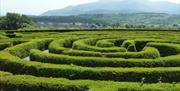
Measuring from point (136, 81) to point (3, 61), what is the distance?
7.00 meters

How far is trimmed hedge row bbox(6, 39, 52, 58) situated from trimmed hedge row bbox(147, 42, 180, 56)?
286 inches

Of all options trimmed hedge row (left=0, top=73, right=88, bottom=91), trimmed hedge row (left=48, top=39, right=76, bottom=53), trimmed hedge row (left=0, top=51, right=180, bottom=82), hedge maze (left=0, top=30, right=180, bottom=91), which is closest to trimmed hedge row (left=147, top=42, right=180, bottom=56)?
hedge maze (left=0, top=30, right=180, bottom=91)

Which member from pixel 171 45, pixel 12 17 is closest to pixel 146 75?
pixel 171 45

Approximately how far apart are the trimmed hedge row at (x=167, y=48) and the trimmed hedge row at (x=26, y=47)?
23.9 feet

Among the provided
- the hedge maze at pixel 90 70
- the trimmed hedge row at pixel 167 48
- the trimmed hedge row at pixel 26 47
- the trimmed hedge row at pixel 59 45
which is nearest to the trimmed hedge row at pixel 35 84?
the hedge maze at pixel 90 70

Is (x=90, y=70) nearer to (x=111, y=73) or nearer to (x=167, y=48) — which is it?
(x=111, y=73)

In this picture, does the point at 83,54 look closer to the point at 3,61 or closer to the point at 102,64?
the point at 102,64

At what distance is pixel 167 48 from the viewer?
88.6ft

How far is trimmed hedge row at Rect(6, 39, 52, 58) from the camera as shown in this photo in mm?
24883

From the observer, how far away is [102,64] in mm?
20766

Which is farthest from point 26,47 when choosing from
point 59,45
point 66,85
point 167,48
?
Result: point 66,85

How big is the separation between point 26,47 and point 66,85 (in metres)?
10.5

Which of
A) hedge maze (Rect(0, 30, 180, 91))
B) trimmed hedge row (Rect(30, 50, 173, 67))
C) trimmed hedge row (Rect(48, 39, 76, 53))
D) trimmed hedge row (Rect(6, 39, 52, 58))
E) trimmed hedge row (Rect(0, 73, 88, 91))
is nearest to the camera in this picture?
trimmed hedge row (Rect(0, 73, 88, 91))

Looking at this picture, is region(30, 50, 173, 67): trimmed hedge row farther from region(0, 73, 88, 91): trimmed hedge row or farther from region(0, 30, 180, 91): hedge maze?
region(0, 73, 88, 91): trimmed hedge row
